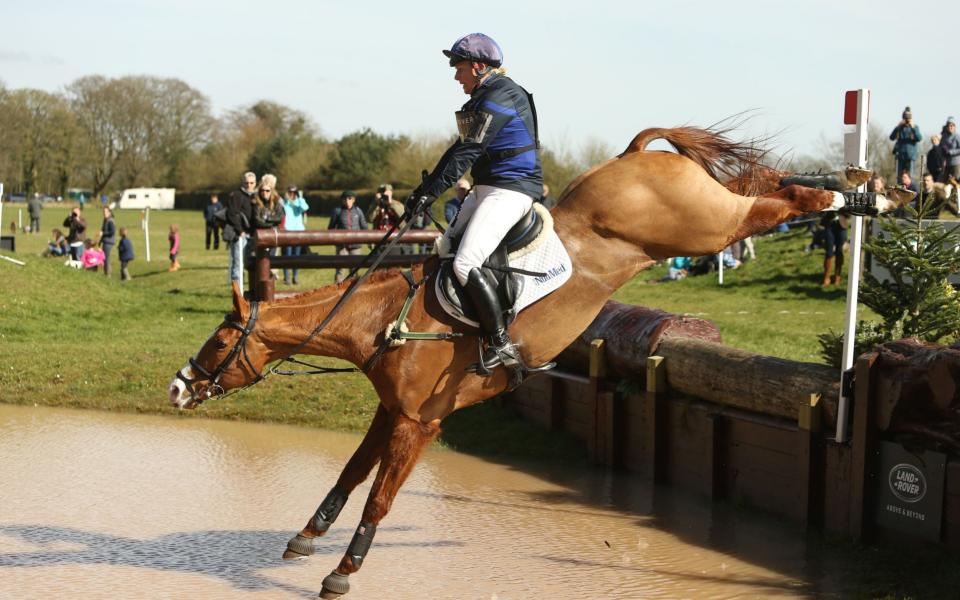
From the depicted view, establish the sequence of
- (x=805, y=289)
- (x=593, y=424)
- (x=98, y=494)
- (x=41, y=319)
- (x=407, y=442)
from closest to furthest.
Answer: (x=407, y=442), (x=98, y=494), (x=593, y=424), (x=41, y=319), (x=805, y=289)

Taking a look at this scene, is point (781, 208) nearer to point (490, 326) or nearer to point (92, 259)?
point (490, 326)

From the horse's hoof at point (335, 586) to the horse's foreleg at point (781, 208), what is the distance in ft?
10.6

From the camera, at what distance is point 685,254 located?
279 inches

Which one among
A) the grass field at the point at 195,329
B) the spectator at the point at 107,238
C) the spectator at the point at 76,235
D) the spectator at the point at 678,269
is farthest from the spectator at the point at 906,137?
the spectator at the point at 76,235

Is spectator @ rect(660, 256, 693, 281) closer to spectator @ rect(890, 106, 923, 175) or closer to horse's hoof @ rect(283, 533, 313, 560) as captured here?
spectator @ rect(890, 106, 923, 175)

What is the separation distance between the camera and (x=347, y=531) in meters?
7.79

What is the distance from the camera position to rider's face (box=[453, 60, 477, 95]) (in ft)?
21.4

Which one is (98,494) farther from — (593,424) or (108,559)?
(593,424)

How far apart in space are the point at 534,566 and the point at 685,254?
228cm

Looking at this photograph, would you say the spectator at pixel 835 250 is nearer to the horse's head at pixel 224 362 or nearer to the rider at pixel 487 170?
the rider at pixel 487 170

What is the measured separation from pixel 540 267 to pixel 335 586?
230 cm

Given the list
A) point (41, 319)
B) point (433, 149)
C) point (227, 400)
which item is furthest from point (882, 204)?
point (433, 149)

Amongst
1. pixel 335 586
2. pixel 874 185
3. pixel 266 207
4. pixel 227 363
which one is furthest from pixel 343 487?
pixel 266 207

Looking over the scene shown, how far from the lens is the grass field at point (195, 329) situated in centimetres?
1154
